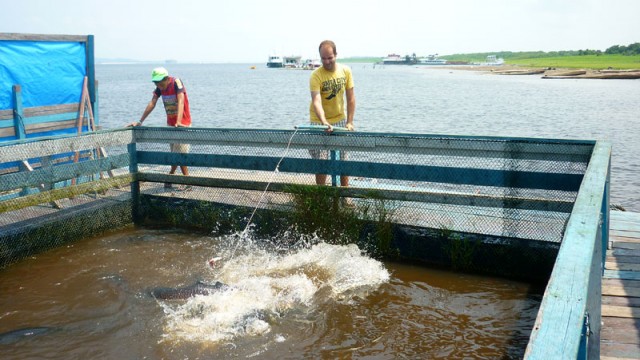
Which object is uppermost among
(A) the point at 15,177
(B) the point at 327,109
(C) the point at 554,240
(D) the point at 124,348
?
(B) the point at 327,109

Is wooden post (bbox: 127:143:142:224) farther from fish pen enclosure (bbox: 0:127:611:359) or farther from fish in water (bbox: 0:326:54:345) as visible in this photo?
fish in water (bbox: 0:326:54:345)

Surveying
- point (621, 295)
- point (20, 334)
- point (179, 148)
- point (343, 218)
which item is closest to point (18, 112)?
point (179, 148)

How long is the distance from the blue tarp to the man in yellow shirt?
4433 millimetres

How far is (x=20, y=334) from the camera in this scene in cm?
498

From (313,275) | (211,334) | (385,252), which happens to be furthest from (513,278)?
(211,334)

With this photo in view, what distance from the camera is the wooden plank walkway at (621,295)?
3.98 meters

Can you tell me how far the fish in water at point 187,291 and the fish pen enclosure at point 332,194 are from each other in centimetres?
163

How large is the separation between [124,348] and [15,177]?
2.97 metres

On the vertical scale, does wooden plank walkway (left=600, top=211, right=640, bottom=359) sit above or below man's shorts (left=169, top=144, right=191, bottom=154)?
below

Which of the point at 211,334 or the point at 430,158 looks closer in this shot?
the point at 211,334

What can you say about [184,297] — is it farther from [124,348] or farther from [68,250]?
[68,250]

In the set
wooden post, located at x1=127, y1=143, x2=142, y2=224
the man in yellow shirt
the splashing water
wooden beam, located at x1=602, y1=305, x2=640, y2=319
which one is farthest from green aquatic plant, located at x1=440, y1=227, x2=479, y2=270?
wooden post, located at x1=127, y1=143, x2=142, y2=224

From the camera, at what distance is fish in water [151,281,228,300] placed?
18.3 feet

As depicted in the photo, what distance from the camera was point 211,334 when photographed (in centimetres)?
495
